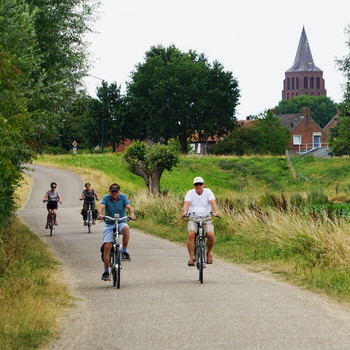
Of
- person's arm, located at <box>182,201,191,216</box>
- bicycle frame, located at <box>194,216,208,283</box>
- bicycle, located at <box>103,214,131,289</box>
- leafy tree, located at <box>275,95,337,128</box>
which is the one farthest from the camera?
leafy tree, located at <box>275,95,337,128</box>

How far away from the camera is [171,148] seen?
3862cm

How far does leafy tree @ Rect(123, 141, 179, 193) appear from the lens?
38.5 metres

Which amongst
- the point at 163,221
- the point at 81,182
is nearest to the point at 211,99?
the point at 81,182

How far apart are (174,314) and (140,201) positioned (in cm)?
2299

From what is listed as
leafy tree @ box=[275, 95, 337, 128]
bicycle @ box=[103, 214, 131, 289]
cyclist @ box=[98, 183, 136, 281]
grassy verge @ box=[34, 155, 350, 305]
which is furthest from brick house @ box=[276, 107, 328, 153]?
bicycle @ box=[103, 214, 131, 289]

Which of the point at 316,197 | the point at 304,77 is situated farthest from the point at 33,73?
the point at 304,77

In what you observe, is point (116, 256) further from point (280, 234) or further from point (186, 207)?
point (280, 234)

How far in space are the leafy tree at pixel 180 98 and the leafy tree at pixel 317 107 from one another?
67305 mm

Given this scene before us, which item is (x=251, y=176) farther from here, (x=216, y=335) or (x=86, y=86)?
(x=216, y=335)

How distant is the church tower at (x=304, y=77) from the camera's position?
623 feet

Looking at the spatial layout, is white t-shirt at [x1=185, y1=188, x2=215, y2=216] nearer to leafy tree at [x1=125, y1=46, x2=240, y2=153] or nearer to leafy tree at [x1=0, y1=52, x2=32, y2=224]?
leafy tree at [x1=0, y1=52, x2=32, y2=224]

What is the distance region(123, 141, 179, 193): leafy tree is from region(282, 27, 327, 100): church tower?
156434 millimetres

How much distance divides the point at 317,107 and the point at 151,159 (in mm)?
106561

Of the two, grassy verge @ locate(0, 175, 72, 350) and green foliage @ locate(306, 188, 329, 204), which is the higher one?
green foliage @ locate(306, 188, 329, 204)
